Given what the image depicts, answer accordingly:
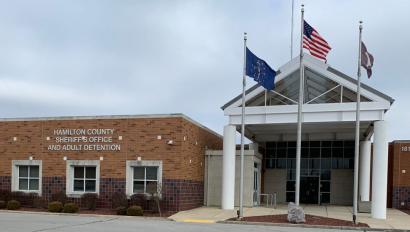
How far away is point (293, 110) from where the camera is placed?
25.6 m

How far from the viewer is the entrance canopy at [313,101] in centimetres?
2470

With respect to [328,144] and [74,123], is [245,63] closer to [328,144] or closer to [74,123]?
[74,123]

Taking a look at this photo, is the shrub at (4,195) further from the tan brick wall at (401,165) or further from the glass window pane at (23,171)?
the tan brick wall at (401,165)

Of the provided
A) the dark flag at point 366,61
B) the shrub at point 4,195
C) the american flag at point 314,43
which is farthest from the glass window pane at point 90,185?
the dark flag at point 366,61

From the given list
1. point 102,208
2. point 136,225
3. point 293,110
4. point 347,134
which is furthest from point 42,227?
point 347,134

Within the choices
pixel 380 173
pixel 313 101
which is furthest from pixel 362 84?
pixel 380 173

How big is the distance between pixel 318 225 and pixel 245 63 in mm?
7668

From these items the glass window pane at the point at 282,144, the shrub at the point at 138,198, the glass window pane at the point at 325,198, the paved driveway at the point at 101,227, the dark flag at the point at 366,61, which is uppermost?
the dark flag at the point at 366,61

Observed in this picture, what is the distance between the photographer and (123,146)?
26.4m

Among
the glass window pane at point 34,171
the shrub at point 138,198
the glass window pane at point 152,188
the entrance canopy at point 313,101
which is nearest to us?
the glass window pane at point 152,188

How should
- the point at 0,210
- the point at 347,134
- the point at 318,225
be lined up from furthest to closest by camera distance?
the point at 347,134
the point at 0,210
the point at 318,225

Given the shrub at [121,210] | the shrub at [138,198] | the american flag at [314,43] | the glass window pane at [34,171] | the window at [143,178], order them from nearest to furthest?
the american flag at [314,43]
the shrub at [121,210]
the shrub at [138,198]
the window at [143,178]
the glass window pane at [34,171]

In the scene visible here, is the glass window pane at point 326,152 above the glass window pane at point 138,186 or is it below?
above

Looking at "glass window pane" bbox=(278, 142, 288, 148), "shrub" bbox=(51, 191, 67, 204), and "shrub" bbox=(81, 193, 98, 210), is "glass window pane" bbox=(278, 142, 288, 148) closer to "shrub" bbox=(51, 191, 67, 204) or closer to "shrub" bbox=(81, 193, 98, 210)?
"shrub" bbox=(81, 193, 98, 210)
